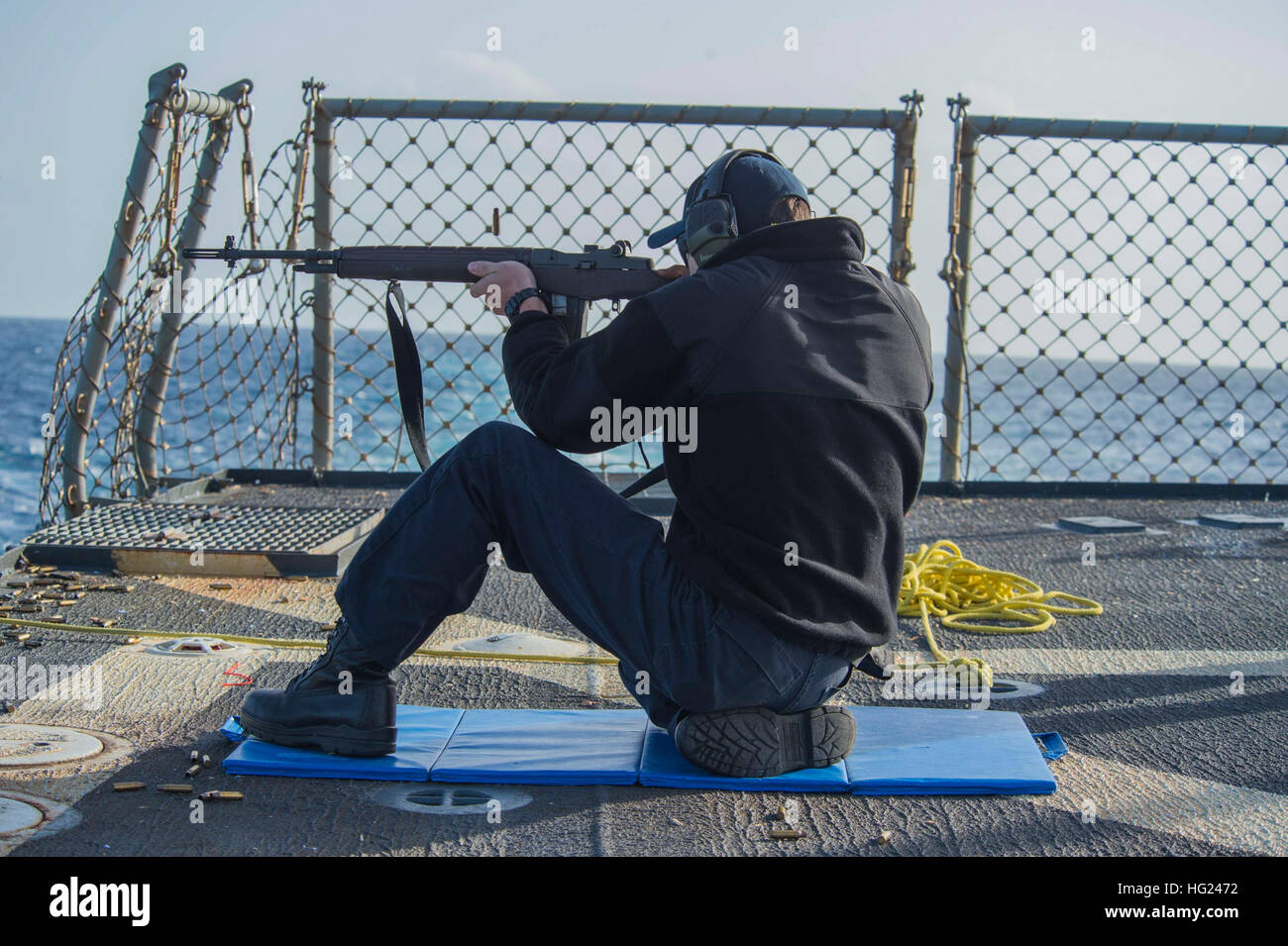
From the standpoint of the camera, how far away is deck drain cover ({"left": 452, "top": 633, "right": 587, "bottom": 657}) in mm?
3393

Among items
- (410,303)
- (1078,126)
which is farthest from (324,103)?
(1078,126)

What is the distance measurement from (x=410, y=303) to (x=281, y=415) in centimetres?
76

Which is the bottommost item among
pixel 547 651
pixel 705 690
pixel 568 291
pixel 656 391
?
pixel 547 651

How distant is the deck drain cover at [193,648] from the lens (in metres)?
3.22

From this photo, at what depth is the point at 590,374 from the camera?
2.32m

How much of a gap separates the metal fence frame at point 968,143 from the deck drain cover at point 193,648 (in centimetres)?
332

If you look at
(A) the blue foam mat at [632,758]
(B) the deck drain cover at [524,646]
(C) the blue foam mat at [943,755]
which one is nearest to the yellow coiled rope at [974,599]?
(C) the blue foam mat at [943,755]

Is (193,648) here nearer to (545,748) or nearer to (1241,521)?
(545,748)

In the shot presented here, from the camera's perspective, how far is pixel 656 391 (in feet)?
7.54

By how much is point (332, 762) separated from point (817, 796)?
2.95 ft

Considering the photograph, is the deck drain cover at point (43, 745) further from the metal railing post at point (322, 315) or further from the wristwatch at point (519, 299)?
the metal railing post at point (322, 315)

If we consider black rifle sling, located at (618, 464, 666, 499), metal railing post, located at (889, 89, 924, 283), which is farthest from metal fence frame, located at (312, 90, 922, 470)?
black rifle sling, located at (618, 464, 666, 499)
